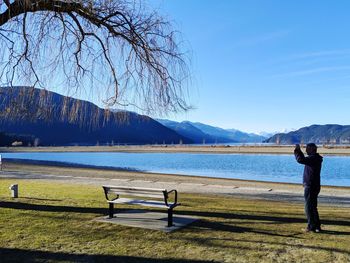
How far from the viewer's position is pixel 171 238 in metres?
6.04

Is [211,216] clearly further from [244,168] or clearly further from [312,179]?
[244,168]

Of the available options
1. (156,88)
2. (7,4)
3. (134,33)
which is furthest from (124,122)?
(7,4)

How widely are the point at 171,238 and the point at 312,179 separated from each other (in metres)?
2.32

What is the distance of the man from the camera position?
6422mm

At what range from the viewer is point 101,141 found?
162375mm

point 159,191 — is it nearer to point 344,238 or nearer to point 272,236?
point 272,236

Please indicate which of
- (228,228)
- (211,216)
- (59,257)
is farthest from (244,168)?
(59,257)

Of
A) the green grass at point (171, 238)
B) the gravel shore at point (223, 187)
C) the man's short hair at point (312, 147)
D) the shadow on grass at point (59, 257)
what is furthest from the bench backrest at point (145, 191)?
the gravel shore at point (223, 187)

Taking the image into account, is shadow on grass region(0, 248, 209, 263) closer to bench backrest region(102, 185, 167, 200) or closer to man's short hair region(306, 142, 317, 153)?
bench backrest region(102, 185, 167, 200)

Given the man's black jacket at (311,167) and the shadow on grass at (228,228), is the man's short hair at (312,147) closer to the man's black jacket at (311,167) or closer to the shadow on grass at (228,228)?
the man's black jacket at (311,167)

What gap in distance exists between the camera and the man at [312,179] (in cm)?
642

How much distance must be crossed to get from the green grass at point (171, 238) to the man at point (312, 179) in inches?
9.4

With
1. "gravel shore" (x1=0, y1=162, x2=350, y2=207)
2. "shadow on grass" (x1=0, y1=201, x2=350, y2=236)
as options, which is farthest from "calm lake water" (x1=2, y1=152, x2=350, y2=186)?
"shadow on grass" (x1=0, y1=201, x2=350, y2=236)

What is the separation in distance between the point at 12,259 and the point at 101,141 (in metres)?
159
